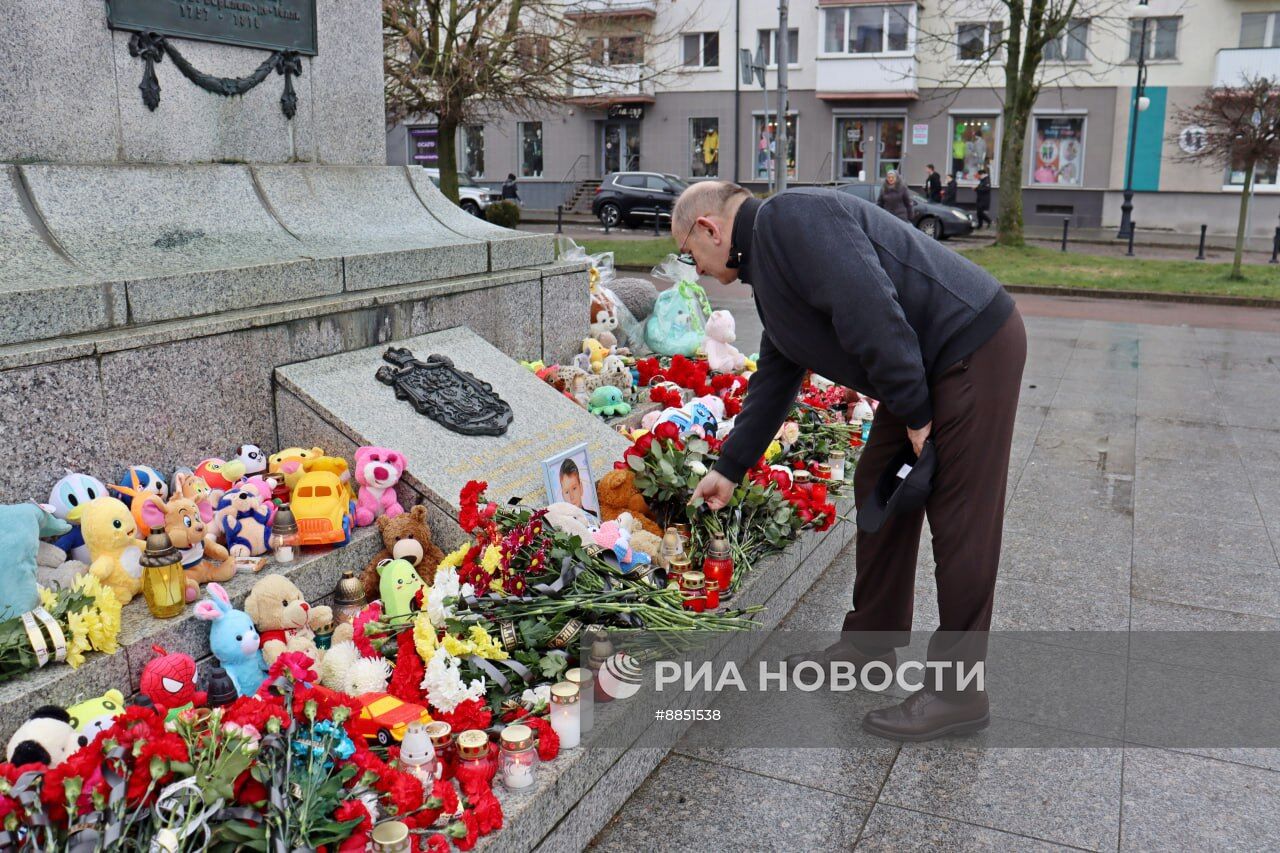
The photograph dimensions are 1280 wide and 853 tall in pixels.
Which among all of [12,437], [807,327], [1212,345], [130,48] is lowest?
[1212,345]

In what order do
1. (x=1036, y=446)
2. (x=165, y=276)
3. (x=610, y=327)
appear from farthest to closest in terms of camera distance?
1. (x=610, y=327)
2. (x=1036, y=446)
3. (x=165, y=276)

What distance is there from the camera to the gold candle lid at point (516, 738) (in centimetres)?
255

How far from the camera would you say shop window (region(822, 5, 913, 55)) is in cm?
3097

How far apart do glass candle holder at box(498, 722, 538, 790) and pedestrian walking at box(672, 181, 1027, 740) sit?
115 cm

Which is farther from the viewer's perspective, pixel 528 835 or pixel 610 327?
pixel 610 327

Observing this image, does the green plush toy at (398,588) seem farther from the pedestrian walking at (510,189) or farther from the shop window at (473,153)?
the shop window at (473,153)

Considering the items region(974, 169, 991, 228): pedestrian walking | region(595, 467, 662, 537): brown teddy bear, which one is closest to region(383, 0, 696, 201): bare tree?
region(595, 467, 662, 537): brown teddy bear

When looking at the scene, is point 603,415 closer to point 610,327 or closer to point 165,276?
point 610,327

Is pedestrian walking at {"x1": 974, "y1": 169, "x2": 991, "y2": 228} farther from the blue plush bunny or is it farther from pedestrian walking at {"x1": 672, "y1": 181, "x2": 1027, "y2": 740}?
the blue plush bunny

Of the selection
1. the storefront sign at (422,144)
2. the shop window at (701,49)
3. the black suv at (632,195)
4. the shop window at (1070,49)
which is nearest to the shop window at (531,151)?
the storefront sign at (422,144)

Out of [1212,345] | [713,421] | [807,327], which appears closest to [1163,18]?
[1212,345]

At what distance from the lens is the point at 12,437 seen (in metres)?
3.27

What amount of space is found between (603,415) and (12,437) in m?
2.91
